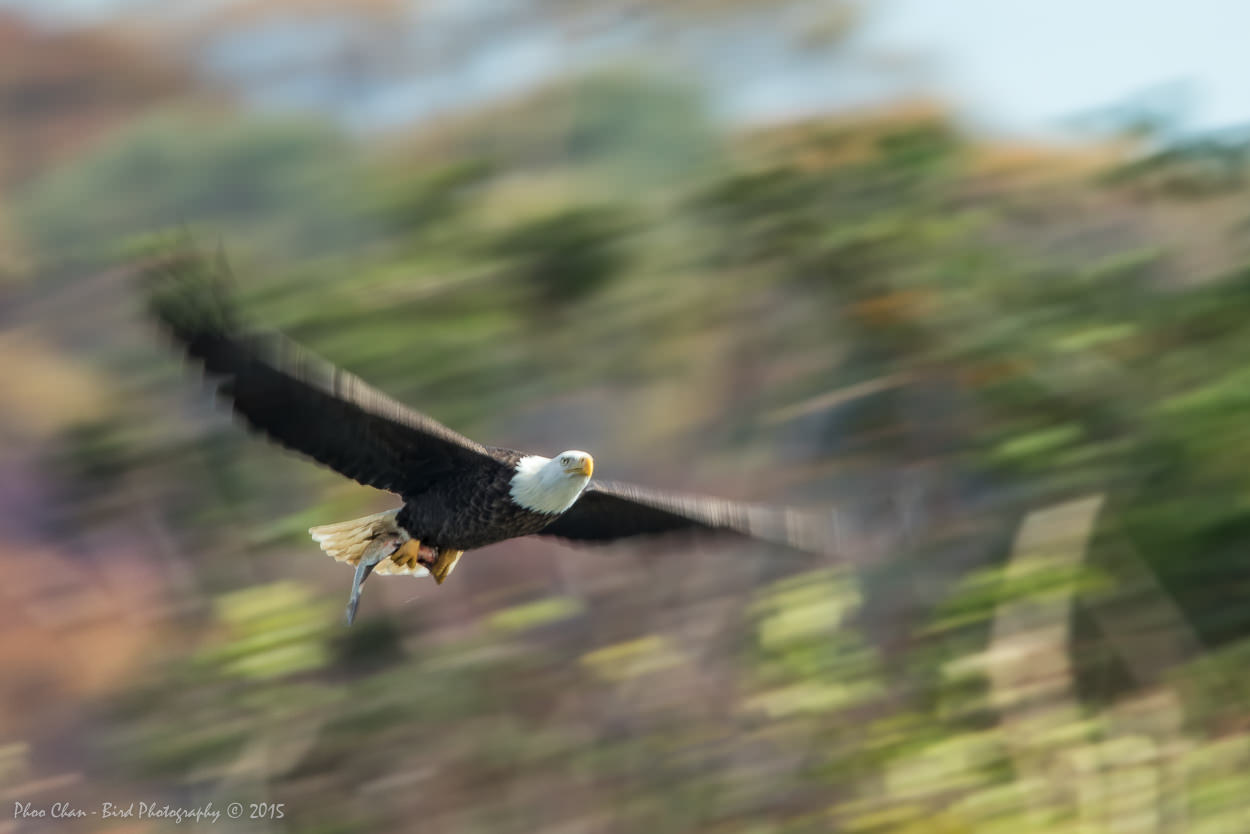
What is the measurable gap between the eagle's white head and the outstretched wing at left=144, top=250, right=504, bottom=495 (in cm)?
11

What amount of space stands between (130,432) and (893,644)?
10.0 feet

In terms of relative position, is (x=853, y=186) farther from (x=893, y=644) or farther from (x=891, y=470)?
(x=893, y=644)

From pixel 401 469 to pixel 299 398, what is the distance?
543 mm

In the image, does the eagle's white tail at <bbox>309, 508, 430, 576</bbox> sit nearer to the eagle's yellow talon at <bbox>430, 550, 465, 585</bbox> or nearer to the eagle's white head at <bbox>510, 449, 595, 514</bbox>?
the eagle's yellow talon at <bbox>430, 550, 465, 585</bbox>

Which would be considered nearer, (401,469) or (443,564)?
(401,469)

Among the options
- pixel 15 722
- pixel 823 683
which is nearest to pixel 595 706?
pixel 823 683

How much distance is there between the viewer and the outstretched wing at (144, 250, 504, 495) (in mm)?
4254

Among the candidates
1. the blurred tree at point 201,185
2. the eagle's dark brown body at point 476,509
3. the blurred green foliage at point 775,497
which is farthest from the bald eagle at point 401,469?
the blurred tree at point 201,185

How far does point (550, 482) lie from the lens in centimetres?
495

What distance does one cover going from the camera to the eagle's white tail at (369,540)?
5.32m

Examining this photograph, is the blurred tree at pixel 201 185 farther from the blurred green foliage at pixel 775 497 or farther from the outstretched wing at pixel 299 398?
the outstretched wing at pixel 299 398

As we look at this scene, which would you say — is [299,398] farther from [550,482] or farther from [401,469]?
[550,482]

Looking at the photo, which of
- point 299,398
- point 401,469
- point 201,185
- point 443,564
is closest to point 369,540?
point 443,564

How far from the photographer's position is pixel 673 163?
696 cm
